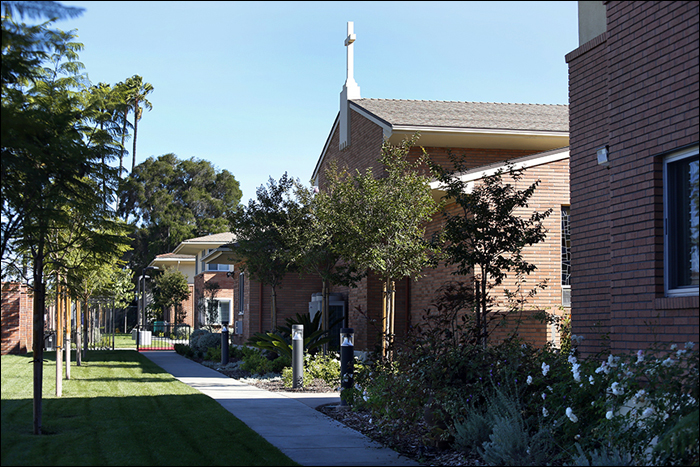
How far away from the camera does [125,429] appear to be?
859cm

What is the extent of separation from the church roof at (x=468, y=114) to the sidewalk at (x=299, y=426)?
780 centimetres

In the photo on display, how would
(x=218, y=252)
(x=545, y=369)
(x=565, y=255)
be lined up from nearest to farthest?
(x=545, y=369), (x=565, y=255), (x=218, y=252)

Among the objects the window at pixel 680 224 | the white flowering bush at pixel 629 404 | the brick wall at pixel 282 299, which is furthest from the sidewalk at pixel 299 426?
the brick wall at pixel 282 299

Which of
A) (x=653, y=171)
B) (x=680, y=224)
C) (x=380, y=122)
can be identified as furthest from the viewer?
(x=380, y=122)

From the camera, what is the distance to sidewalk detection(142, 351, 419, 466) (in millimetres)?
7441

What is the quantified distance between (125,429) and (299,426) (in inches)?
91.0

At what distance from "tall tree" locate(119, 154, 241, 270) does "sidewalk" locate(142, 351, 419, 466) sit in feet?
149

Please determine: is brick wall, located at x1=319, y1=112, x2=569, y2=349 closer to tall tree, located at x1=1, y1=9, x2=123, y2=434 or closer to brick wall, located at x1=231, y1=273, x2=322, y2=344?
brick wall, located at x1=231, y1=273, x2=322, y2=344

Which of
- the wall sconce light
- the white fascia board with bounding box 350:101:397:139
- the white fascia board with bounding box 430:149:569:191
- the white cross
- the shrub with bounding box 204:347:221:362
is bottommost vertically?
the shrub with bounding box 204:347:221:362

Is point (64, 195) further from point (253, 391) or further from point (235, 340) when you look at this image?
point (235, 340)

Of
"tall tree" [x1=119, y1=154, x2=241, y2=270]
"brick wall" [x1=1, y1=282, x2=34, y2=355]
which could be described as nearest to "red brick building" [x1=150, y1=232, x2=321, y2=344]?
"brick wall" [x1=1, y1=282, x2=34, y2=355]

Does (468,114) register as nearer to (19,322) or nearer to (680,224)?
(680,224)

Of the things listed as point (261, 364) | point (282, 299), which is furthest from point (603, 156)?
point (282, 299)

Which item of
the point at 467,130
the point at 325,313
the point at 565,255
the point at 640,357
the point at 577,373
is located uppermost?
the point at 467,130
